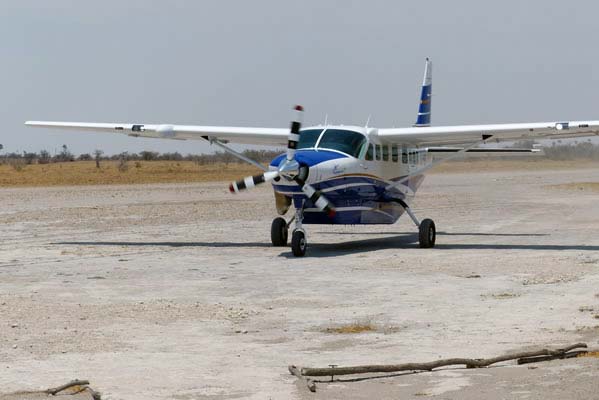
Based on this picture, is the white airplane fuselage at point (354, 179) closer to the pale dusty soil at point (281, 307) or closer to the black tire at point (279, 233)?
the pale dusty soil at point (281, 307)

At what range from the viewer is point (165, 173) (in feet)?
243

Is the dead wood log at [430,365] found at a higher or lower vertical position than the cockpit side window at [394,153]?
lower

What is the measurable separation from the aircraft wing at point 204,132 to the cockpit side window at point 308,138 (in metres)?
2.98

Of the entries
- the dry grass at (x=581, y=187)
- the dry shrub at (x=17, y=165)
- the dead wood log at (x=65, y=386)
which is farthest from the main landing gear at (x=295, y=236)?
the dry shrub at (x=17, y=165)

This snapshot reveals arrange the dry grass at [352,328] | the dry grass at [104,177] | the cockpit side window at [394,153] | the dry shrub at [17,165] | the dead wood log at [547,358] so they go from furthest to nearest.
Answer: the dry shrub at [17,165] → the dry grass at [104,177] → the cockpit side window at [394,153] → the dry grass at [352,328] → the dead wood log at [547,358]

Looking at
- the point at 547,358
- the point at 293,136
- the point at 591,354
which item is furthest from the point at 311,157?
the point at 547,358

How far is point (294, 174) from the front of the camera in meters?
20.3

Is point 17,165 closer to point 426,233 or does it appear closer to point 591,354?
point 426,233

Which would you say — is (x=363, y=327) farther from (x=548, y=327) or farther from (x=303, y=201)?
(x=303, y=201)

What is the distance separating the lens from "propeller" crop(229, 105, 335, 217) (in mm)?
20344

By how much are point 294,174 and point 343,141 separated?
2.25 metres

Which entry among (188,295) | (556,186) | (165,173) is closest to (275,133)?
(188,295)

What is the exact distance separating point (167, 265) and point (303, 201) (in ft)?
11.4

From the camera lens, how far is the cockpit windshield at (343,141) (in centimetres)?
2188
